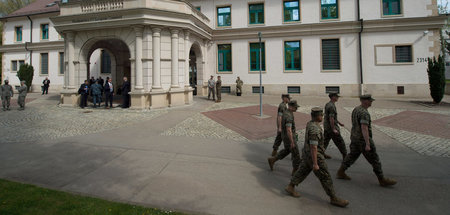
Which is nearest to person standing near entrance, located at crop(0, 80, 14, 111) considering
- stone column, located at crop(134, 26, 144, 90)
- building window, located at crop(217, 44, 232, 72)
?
stone column, located at crop(134, 26, 144, 90)

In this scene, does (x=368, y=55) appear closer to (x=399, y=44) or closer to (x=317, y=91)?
(x=399, y=44)

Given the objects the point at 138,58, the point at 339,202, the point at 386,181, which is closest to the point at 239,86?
the point at 138,58

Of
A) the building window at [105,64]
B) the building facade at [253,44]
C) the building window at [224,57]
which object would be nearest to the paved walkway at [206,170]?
the building facade at [253,44]

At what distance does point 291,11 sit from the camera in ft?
64.3

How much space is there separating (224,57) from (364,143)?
17794 millimetres

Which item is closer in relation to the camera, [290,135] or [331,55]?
[290,135]

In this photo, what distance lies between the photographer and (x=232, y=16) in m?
20.6

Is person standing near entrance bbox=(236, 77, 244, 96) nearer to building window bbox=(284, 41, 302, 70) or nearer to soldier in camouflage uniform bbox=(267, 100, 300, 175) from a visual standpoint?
building window bbox=(284, 41, 302, 70)

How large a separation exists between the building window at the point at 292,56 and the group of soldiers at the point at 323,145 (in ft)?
49.1

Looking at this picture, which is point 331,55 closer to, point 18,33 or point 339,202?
point 339,202

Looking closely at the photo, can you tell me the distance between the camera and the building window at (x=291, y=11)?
19.5 metres

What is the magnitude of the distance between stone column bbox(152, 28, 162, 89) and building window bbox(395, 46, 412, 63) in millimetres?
18179

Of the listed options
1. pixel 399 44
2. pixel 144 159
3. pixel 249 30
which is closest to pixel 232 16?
pixel 249 30

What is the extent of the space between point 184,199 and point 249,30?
18756 millimetres
